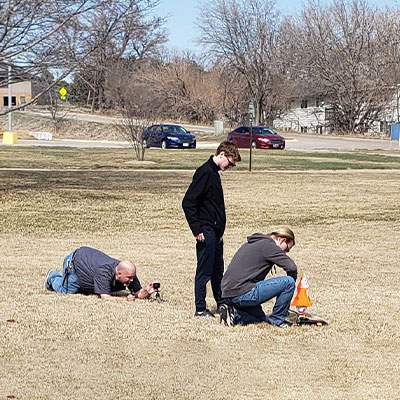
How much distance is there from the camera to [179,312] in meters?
8.89

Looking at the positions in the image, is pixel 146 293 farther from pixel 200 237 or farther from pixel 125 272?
pixel 200 237

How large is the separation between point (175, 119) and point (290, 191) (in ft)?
184

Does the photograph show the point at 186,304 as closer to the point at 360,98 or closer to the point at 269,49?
the point at 360,98

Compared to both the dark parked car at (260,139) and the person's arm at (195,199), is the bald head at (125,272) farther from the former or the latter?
the dark parked car at (260,139)

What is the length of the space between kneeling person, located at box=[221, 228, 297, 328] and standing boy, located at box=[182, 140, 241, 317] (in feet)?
1.11

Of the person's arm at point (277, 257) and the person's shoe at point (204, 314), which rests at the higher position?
the person's arm at point (277, 257)

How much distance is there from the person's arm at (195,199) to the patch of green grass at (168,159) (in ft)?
86.5

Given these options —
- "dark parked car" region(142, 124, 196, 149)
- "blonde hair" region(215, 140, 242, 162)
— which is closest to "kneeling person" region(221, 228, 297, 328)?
"blonde hair" region(215, 140, 242, 162)

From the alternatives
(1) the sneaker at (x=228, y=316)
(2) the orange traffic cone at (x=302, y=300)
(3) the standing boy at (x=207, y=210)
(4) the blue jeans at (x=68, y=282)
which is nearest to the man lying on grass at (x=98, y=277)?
(4) the blue jeans at (x=68, y=282)

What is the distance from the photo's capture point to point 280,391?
Answer: 6.36 m

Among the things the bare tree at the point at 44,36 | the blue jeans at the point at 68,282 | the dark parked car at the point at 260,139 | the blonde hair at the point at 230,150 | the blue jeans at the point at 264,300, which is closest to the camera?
the blue jeans at the point at 264,300

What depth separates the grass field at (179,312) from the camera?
654 cm

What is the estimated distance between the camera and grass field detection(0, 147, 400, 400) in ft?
21.5

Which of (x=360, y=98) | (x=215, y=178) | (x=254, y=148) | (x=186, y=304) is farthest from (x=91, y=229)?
(x=360, y=98)
